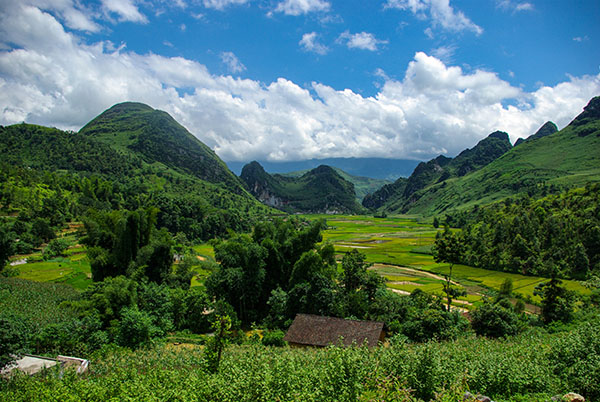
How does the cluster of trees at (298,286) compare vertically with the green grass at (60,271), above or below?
above

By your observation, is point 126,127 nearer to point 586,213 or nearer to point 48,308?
point 48,308

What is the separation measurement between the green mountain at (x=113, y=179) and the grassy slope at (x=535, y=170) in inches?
4189

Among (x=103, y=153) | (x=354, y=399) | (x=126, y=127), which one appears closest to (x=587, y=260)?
(x=354, y=399)

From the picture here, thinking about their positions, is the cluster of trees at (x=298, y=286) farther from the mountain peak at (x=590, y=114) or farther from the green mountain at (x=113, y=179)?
the mountain peak at (x=590, y=114)

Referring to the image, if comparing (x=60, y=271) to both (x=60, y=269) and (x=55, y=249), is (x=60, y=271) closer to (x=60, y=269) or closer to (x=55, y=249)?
(x=60, y=269)

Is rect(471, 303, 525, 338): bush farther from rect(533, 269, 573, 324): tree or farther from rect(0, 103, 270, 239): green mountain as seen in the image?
rect(0, 103, 270, 239): green mountain

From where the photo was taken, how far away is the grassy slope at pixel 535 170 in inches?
4752

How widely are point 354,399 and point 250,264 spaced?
2238cm

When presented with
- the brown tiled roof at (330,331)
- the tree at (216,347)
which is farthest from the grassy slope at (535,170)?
the tree at (216,347)

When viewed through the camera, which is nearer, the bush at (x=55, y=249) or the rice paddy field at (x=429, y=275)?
the rice paddy field at (x=429, y=275)

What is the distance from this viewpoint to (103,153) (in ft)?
416

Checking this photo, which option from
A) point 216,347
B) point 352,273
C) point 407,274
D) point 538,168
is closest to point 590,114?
point 538,168

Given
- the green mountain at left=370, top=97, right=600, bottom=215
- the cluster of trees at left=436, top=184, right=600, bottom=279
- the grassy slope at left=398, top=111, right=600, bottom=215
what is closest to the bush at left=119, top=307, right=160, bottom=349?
the cluster of trees at left=436, top=184, right=600, bottom=279

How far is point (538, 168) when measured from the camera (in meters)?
138
